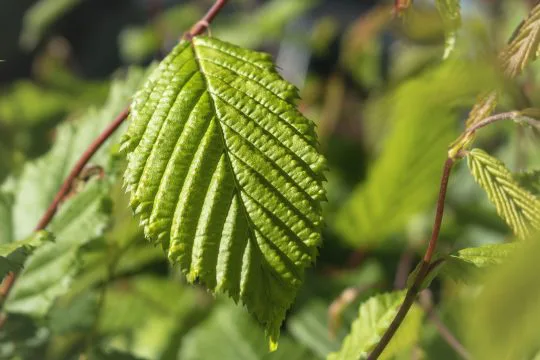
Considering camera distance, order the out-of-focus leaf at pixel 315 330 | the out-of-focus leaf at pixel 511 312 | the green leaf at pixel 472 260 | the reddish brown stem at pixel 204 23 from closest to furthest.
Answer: the out-of-focus leaf at pixel 511 312
the green leaf at pixel 472 260
the reddish brown stem at pixel 204 23
the out-of-focus leaf at pixel 315 330

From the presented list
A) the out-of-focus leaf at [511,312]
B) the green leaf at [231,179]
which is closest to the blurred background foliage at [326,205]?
the out-of-focus leaf at [511,312]

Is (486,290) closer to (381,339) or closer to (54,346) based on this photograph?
(381,339)

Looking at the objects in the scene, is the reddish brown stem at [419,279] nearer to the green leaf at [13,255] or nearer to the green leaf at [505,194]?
the green leaf at [505,194]

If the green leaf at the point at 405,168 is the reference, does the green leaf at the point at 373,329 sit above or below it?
below

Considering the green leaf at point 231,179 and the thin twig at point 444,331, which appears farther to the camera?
the thin twig at point 444,331

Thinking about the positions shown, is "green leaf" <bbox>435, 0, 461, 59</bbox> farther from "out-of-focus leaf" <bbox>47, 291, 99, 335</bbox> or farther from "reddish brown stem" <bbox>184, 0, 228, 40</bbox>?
"out-of-focus leaf" <bbox>47, 291, 99, 335</bbox>

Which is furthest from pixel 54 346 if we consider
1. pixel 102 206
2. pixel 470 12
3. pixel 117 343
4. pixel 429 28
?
pixel 470 12
